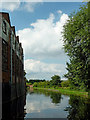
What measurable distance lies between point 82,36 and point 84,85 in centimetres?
446

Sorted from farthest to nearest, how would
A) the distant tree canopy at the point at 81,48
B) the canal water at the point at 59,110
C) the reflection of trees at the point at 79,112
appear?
1. the distant tree canopy at the point at 81,48
2. the canal water at the point at 59,110
3. the reflection of trees at the point at 79,112

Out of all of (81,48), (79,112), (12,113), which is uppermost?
(81,48)

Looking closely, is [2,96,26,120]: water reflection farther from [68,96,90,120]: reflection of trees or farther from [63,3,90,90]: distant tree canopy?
[63,3,90,90]: distant tree canopy

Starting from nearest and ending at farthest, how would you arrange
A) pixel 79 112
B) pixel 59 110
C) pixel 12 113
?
1. pixel 12 113
2. pixel 79 112
3. pixel 59 110

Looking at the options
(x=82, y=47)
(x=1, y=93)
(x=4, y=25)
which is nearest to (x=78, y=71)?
(x=82, y=47)

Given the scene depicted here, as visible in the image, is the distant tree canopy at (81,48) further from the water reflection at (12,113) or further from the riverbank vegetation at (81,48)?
the water reflection at (12,113)

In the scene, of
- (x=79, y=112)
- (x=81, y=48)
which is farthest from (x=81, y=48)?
(x=79, y=112)

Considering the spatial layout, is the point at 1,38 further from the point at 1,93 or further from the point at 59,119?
the point at 59,119

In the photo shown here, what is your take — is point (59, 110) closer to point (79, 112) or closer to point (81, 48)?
point (79, 112)

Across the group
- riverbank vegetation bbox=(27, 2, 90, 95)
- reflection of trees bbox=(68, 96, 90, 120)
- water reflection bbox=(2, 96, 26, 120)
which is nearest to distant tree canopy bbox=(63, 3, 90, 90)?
riverbank vegetation bbox=(27, 2, 90, 95)

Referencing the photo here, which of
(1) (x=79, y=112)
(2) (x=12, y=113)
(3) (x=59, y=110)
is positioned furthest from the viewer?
(3) (x=59, y=110)

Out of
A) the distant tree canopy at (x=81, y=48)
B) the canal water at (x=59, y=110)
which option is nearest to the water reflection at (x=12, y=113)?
the canal water at (x=59, y=110)

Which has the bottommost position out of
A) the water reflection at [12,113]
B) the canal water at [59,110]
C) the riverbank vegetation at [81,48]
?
the canal water at [59,110]

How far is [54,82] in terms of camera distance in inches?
3179
